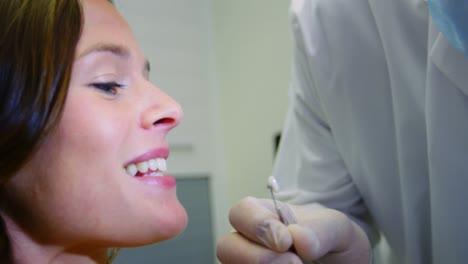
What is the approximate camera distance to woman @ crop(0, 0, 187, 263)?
0.52 m

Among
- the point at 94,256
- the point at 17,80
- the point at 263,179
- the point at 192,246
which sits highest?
the point at 17,80

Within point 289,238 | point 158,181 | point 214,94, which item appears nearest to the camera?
point 289,238

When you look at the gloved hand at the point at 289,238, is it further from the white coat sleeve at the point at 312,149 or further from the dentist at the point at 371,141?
the white coat sleeve at the point at 312,149

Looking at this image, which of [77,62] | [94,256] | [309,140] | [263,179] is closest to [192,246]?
[263,179]

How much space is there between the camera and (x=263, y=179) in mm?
1854

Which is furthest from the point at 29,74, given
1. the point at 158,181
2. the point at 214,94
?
the point at 214,94

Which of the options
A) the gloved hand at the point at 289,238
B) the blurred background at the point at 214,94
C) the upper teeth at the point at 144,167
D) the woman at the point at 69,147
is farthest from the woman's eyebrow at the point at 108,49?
the blurred background at the point at 214,94

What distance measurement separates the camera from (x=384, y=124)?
782 mm

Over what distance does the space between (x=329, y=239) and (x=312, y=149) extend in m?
0.31

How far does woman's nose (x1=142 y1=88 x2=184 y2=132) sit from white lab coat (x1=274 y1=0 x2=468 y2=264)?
322 mm

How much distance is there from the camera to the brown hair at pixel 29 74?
0.50m

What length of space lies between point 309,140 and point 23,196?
1.75 feet

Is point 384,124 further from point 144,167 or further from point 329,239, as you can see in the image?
point 144,167

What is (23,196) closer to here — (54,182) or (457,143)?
(54,182)
